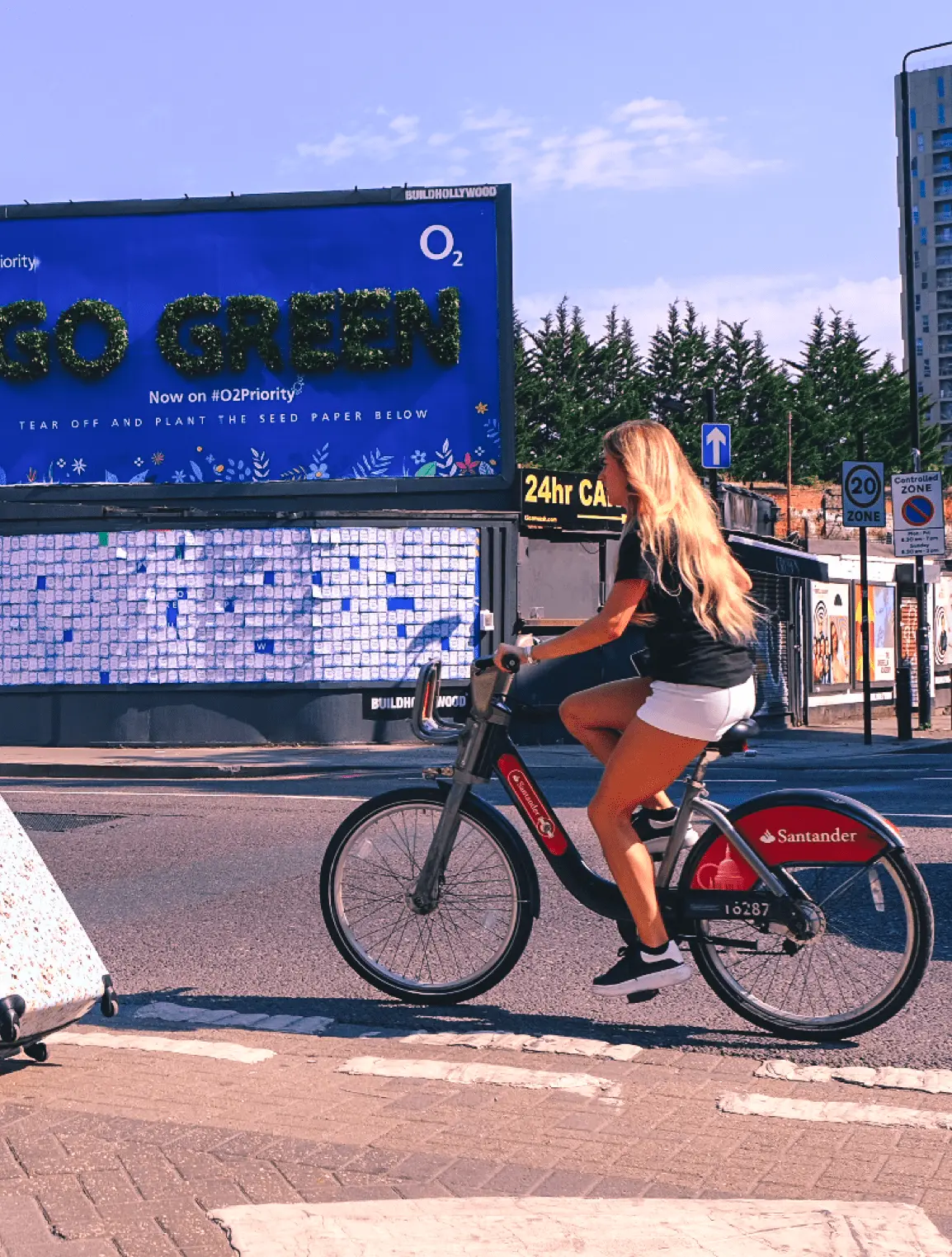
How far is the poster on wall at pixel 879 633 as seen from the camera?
30719mm

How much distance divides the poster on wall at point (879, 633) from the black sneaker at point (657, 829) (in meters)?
26.3

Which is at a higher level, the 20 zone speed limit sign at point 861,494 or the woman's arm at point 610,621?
the 20 zone speed limit sign at point 861,494

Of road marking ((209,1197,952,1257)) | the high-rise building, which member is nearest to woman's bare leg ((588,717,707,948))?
road marking ((209,1197,952,1257))

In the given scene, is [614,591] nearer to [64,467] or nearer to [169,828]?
[169,828]

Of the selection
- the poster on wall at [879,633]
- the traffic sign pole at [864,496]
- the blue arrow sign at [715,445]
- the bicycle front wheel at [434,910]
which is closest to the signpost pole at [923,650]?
the traffic sign pole at [864,496]

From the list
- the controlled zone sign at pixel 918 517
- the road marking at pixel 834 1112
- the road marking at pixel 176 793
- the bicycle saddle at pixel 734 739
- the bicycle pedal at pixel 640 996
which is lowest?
the road marking at pixel 176 793

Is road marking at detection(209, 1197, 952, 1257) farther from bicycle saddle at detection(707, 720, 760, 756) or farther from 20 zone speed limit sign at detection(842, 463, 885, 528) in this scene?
20 zone speed limit sign at detection(842, 463, 885, 528)

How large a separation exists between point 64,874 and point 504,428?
14517 millimetres

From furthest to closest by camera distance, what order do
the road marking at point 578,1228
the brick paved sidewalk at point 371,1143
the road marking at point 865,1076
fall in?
the road marking at point 865,1076
the brick paved sidewalk at point 371,1143
the road marking at point 578,1228

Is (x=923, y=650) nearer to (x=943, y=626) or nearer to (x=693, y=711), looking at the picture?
(x=943, y=626)

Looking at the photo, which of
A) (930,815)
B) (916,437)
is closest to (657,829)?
(930,815)

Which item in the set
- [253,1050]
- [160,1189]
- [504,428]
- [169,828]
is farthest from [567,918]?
[504,428]

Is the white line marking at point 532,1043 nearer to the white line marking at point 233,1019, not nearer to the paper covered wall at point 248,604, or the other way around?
the white line marking at point 233,1019

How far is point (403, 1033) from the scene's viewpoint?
5078 mm
